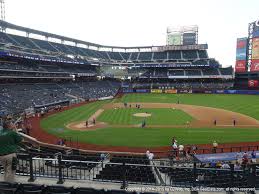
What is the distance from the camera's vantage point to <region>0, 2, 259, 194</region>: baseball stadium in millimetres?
10492

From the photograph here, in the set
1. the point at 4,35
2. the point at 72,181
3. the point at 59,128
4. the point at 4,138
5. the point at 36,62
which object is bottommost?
the point at 59,128

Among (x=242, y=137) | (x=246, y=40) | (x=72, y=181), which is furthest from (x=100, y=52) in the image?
(x=72, y=181)

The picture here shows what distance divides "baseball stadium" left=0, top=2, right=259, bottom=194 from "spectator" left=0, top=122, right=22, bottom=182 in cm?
28

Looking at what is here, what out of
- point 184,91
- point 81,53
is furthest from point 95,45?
point 184,91

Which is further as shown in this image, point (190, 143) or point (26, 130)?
point (26, 130)

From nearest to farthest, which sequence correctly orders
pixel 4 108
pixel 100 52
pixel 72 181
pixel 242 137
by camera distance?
pixel 72 181
pixel 242 137
pixel 4 108
pixel 100 52

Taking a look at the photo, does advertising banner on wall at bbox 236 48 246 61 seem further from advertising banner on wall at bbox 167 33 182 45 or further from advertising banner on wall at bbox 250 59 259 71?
advertising banner on wall at bbox 167 33 182 45

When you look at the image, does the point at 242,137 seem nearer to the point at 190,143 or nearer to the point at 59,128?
the point at 190,143

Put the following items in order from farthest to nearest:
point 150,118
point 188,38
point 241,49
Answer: point 188,38, point 241,49, point 150,118

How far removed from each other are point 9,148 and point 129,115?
132ft

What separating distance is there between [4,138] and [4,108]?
41688mm

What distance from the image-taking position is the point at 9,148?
29.4 ft

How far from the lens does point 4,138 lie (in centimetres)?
877

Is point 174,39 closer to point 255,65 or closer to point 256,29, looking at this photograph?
point 256,29
